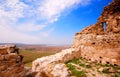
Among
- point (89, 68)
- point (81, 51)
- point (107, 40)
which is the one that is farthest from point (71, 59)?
point (107, 40)

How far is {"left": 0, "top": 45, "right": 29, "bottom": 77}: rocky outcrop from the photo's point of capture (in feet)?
46.5

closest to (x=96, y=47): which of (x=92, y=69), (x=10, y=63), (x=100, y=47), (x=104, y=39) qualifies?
(x=100, y=47)

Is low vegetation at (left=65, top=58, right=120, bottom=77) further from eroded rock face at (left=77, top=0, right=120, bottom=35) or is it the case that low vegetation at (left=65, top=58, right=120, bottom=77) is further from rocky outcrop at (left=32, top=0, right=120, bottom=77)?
eroded rock face at (left=77, top=0, right=120, bottom=35)

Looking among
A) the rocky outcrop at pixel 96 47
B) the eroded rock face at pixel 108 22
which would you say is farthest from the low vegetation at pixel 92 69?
the eroded rock face at pixel 108 22

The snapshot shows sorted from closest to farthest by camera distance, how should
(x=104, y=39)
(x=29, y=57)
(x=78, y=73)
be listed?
(x=78, y=73) < (x=104, y=39) < (x=29, y=57)

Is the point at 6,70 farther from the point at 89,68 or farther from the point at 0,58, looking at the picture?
the point at 89,68

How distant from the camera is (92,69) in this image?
15.1 metres

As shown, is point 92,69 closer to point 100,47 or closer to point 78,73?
point 78,73

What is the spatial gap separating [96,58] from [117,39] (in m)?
2.96

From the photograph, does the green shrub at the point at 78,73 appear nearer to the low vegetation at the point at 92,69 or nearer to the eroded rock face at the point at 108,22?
the low vegetation at the point at 92,69

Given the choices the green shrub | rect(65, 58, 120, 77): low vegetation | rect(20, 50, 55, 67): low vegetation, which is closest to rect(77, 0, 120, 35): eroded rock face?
rect(65, 58, 120, 77): low vegetation

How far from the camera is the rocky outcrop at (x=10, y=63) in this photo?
1417cm

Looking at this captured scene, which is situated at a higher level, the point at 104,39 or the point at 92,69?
the point at 104,39

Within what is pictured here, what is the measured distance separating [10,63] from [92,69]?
7.42 meters
